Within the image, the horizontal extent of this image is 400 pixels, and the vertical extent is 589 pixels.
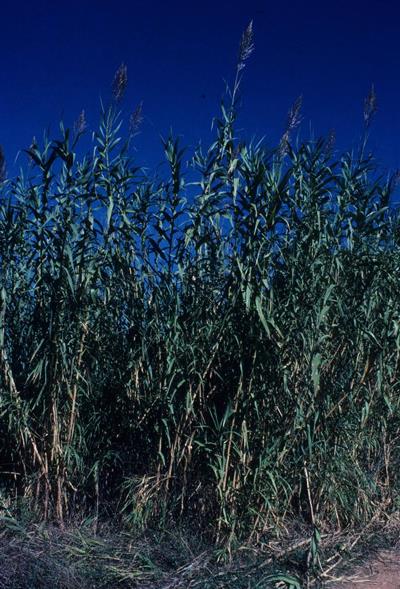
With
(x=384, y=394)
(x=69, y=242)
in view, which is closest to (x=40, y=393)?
(x=69, y=242)

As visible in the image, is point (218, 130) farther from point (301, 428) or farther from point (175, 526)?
point (175, 526)

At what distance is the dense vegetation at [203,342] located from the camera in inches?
168

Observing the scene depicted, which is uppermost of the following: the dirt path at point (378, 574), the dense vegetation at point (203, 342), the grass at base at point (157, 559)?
the dense vegetation at point (203, 342)

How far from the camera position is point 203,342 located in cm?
446

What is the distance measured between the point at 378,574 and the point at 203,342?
1.92m

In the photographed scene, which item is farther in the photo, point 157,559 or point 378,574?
point 378,574

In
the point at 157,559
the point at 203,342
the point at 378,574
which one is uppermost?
the point at 203,342

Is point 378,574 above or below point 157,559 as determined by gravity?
below

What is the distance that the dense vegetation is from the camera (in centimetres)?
427

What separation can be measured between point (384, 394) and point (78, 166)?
272 centimetres

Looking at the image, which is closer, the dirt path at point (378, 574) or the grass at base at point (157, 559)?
the grass at base at point (157, 559)

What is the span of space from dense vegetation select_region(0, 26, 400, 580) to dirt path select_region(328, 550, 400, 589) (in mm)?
375

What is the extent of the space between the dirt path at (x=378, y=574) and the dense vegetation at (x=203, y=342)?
38 centimetres

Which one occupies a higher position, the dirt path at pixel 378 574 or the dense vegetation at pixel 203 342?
the dense vegetation at pixel 203 342
